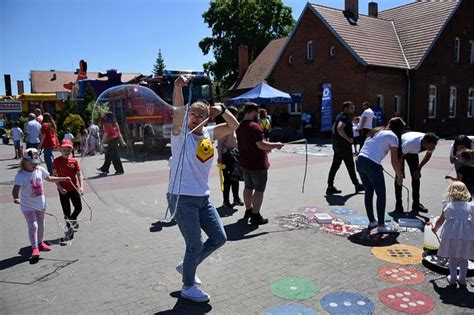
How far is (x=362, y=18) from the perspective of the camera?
2577 centimetres

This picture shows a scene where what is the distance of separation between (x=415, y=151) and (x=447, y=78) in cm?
2181

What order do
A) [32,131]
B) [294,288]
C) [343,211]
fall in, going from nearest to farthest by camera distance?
[294,288] → [343,211] → [32,131]

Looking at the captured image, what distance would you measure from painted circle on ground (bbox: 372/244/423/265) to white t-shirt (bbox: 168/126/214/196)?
8.60 ft

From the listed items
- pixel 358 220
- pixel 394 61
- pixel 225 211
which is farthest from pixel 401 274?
pixel 394 61

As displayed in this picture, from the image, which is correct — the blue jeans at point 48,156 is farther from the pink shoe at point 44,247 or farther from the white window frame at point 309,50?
the white window frame at point 309,50

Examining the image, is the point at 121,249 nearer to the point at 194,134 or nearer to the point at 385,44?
the point at 194,134

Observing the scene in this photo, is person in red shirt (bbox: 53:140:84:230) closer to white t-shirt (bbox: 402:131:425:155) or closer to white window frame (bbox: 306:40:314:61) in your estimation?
white t-shirt (bbox: 402:131:425:155)

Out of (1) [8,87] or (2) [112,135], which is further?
(1) [8,87]

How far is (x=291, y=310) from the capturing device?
3.63m

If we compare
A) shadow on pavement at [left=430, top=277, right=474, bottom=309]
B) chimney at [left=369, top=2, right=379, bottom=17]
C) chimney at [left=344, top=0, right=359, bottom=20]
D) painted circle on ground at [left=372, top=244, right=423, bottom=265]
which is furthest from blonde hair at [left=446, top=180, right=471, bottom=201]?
chimney at [left=369, top=2, right=379, bottom=17]

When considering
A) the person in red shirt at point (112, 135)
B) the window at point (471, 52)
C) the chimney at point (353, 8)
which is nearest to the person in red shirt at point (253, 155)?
the person in red shirt at point (112, 135)

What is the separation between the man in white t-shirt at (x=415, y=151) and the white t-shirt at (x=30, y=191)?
560cm

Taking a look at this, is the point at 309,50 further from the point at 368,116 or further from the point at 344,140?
the point at 344,140

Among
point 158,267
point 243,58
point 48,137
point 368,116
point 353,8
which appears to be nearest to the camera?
point 158,267
